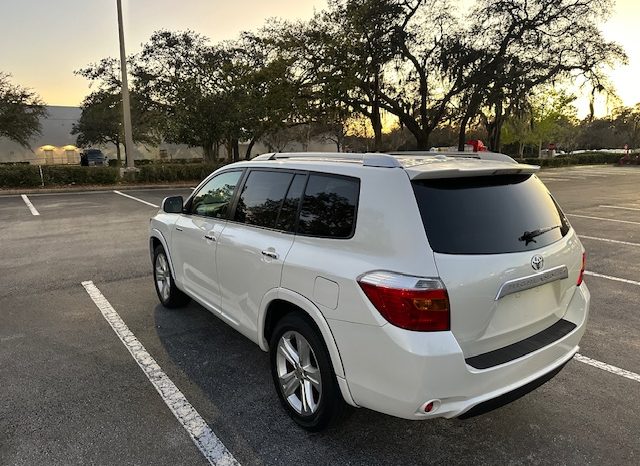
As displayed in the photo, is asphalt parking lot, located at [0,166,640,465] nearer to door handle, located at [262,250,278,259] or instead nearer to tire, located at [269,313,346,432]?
tire, located at [269,313,346,432]

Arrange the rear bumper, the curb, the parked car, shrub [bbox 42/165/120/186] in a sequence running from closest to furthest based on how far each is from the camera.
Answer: the rear bumper, the curb, shrub [bbox 42/165/120/186], the parked car

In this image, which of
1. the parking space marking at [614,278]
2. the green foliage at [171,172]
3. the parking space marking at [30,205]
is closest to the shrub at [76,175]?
the green foliage at [171,172]

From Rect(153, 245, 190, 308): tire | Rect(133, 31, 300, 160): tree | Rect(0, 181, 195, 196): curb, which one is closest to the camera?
Rect(153, 245, 190, 308): tire

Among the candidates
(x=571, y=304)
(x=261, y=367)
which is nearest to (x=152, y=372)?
(x=261, y=367)

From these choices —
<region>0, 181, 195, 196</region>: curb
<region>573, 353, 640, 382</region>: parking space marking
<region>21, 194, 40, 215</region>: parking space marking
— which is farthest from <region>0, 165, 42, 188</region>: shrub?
<region>573, 353, 640, 382</region>: parking space marking

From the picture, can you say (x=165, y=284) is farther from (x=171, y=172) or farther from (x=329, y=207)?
(x=171, y=172)

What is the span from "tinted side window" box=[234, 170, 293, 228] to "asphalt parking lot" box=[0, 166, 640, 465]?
4.04ft

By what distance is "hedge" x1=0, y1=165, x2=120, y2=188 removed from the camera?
1825 cm

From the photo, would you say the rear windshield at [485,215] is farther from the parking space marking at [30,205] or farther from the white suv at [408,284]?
the parking space marking at [30,205]

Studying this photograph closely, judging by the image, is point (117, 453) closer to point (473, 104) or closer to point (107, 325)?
point (107, 325)

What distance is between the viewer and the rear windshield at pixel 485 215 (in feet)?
7.81

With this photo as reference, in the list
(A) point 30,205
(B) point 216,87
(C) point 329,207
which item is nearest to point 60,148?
(B) point 216,87

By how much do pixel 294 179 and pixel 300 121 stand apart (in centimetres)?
2510

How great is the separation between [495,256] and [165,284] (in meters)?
3.69
